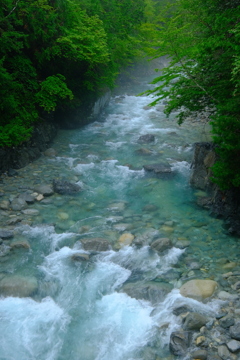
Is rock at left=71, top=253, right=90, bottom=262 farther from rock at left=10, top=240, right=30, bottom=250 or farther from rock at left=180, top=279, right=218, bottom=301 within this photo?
rock at left=180, top=279, right=218, bottom=301

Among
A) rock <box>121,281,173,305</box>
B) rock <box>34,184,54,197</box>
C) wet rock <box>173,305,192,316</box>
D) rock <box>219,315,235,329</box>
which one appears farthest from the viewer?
rock <box>34,184,54,197</box>

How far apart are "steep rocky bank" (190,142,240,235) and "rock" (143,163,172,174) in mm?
1285

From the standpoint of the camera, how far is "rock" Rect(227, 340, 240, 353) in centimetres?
408

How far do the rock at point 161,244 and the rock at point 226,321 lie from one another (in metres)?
2.07

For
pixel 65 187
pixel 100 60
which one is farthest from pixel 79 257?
pixel 100 60

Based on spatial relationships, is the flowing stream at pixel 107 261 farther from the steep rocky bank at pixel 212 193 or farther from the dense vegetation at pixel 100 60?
the dense vegetation at pixel 100 60

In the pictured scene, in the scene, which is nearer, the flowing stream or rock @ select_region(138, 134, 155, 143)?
the flowing stream

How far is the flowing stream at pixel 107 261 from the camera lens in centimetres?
466

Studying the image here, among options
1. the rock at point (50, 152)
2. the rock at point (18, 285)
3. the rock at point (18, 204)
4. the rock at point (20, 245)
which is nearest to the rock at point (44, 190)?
the rock at point (18, 204)

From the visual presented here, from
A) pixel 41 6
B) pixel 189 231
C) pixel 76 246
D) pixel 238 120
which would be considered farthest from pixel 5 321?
pixel 41 6

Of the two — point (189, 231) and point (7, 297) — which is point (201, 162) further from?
point (7, 297)

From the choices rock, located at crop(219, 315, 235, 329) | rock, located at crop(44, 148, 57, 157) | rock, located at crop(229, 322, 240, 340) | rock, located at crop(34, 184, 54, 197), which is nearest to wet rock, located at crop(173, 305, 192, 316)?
rock, located at crop(219, 315, 235, 329)

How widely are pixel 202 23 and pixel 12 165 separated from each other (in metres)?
6.75

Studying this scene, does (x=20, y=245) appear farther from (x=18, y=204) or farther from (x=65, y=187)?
(x=65, y=187)
